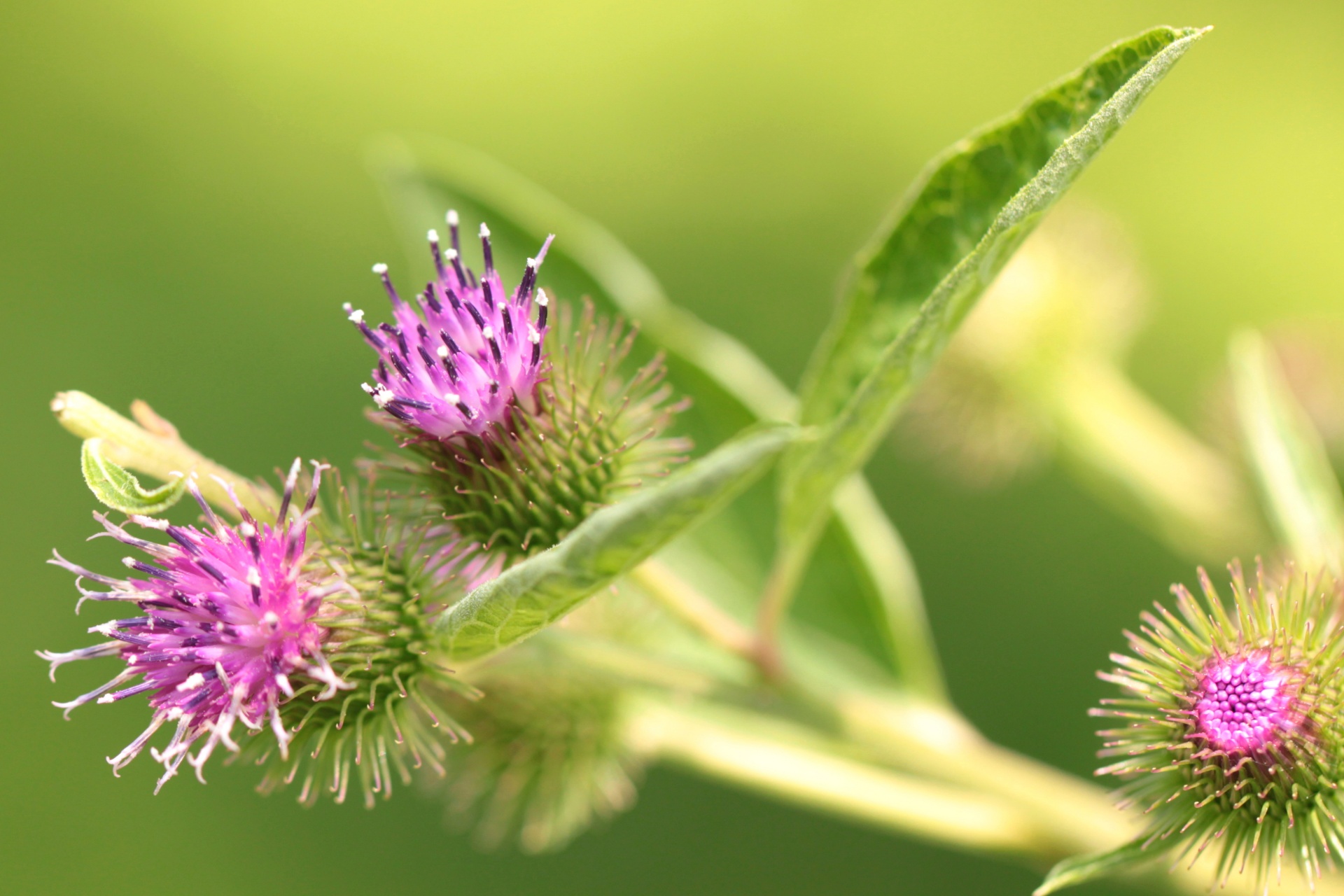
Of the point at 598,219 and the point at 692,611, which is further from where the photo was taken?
the point at 598,219

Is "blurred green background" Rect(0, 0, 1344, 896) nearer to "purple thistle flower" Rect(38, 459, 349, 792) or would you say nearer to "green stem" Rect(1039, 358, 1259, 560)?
"green stem" Rect(1039, 358, 1259, 560)

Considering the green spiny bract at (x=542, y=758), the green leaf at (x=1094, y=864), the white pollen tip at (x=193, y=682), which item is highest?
the green leaf at (x=1094, y=864)

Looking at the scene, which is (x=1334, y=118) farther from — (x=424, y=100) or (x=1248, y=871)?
(x=1248, y=871)

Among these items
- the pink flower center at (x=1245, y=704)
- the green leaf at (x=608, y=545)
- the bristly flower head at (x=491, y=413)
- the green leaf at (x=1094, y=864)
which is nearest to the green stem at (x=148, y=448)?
the bristly flower head at (x=491, y=413)

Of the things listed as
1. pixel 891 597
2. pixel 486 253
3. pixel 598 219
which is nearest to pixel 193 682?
pixel 486 253

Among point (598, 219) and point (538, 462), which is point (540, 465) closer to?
point (538, 462)

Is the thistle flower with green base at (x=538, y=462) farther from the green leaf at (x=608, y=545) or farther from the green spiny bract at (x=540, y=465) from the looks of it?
the green leaf at (x=608, y=545)
